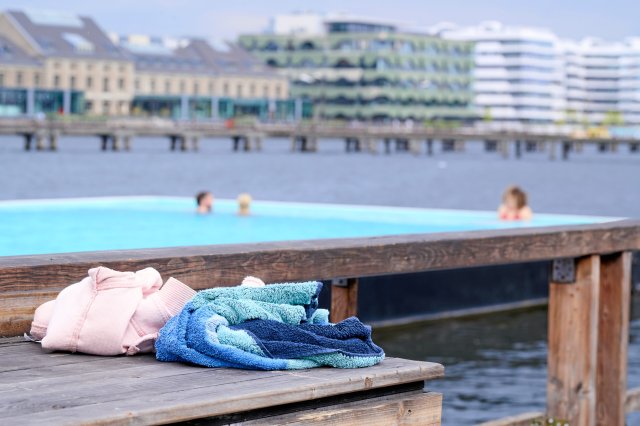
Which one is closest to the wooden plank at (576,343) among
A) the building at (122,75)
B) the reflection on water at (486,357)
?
the reflection on water at (486,357)

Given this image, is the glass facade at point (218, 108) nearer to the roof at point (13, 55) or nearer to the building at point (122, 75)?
the building at point (122, 75)

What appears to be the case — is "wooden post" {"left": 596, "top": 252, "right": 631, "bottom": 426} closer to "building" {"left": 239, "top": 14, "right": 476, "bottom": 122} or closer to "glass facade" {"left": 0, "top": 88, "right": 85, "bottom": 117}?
"glass facade" {"left": 0, "top": 88, "right": 85, "bottom": 117}

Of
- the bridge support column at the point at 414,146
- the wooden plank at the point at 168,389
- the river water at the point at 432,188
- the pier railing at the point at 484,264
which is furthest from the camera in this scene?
the bridge support column at the point at 414,146

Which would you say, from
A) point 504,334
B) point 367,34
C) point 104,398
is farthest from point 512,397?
point 367,34

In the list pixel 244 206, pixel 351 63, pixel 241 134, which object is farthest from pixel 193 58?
pixel 244 206

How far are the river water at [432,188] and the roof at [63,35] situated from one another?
3446cm

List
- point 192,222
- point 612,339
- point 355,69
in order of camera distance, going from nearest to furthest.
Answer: point 612,339, point 192,222, point 355,69

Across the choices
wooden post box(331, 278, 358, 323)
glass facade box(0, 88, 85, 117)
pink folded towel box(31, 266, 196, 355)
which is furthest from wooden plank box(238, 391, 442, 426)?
glass facade box(0, 88, 85, 117)

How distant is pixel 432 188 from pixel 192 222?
60845 mm

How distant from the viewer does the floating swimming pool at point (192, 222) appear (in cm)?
1841

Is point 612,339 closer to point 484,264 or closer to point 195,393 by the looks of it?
point 484,264

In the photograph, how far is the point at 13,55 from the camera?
153000 mm

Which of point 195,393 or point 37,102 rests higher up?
point 37,102

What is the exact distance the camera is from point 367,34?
188 meters
